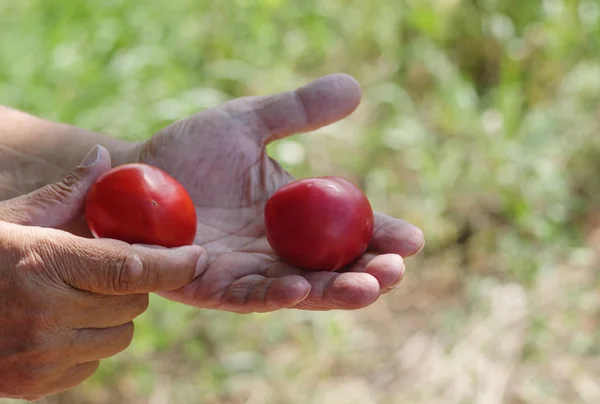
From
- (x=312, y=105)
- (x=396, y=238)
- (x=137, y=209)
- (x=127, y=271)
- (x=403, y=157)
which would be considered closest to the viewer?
(x=127, y=271)

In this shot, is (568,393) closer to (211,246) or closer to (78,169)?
(211,246)

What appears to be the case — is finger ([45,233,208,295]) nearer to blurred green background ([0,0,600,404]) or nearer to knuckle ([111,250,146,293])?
knuckle ([111,250,146,293])

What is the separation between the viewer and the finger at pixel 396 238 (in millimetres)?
2012

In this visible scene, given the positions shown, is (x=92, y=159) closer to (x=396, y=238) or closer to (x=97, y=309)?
(x=97, y=309)

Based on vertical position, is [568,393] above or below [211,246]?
below

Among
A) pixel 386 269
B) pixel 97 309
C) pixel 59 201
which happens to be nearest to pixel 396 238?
pixel 386 269

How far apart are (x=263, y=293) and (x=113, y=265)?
0.37 metres

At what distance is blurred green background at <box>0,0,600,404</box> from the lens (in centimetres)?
326

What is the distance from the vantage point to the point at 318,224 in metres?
1.98

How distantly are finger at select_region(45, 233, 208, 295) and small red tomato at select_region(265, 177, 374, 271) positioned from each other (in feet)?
1.09

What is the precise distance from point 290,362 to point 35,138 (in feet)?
5.06

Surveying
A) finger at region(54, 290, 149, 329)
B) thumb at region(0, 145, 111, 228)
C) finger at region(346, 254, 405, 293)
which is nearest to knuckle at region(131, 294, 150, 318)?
finger at region(54, 290, 149, 329)

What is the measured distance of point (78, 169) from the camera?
79.6 inches

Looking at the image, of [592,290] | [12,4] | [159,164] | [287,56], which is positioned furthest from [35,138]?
[592,290]
